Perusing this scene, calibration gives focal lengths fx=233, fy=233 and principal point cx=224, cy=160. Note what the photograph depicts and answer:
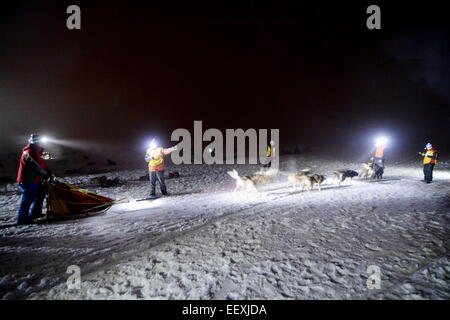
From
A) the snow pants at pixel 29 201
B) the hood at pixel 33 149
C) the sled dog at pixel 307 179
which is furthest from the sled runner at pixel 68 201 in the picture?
the sled dog at pixel 307 179

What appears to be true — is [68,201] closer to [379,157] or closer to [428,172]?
[379,157]

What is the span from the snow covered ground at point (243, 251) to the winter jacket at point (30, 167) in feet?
4.07

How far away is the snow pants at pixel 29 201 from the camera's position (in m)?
6.12

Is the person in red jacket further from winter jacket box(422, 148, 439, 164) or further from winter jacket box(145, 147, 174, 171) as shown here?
winter jacket box(422, 148, 439, 164)

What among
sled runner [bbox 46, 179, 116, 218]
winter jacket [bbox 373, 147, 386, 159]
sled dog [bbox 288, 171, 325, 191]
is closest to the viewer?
sled runner [bbox 46, 179, 116, 218]

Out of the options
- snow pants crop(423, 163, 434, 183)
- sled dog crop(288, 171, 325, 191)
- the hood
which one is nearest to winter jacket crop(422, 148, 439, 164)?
snow pants crop(423, 163, 434, 183)

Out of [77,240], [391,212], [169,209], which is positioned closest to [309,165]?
[391,212]

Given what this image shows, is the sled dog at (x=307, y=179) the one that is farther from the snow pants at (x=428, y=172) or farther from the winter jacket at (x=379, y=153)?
the snow pants at (x=428, y=172)

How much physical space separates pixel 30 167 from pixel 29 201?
92cm

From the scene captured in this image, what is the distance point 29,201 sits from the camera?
6219 millimetres

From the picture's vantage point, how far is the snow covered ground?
129 inches

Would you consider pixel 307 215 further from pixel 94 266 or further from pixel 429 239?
pixel 94 266

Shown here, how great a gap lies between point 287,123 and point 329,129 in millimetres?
8983

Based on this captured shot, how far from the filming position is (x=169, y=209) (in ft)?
23.6
